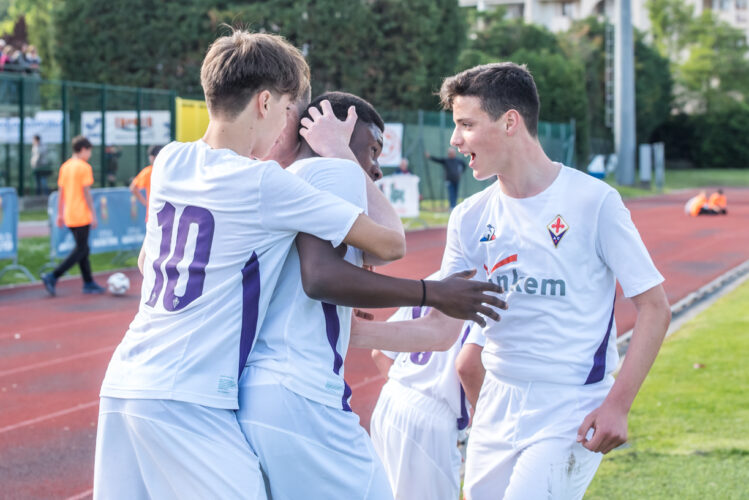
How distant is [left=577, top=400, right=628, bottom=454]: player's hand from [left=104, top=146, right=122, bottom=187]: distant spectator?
20.0m

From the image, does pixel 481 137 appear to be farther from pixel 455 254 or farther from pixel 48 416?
pixel 48 416

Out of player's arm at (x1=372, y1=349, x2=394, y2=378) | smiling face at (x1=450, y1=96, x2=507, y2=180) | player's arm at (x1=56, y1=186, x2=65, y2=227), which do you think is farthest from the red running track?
smiling face at (x1=450, y1=96, x2=507, y2=180)

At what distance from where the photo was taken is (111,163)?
864 inches

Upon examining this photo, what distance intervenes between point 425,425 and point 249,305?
1.63 meters

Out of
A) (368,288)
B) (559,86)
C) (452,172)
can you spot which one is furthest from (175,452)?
(559,86)

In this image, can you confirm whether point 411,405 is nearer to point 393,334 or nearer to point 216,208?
point 393,334

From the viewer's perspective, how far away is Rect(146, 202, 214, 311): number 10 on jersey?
236cm

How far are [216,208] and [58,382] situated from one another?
6218 millimetres

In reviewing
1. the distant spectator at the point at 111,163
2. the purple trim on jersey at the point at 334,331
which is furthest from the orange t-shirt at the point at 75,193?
the purple trim on jersey at the point at 334,331

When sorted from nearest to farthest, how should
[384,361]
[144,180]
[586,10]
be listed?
[384,361], [144,180], [586,10]

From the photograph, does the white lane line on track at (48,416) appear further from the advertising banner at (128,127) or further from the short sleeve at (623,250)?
the advertising banner at (128,127)

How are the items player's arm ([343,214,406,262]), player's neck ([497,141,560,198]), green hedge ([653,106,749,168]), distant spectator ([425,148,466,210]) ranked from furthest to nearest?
green hedge ([653,106,749,168])
distant spectator ([425,148,466,210])
player's neck ([497,141,560,198])
player's arm ([343,214,406,262])

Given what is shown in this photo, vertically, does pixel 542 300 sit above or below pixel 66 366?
above

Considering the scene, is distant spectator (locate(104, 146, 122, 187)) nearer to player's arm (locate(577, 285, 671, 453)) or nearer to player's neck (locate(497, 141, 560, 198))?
player's neck (locate(497, 141, 560, 198))
